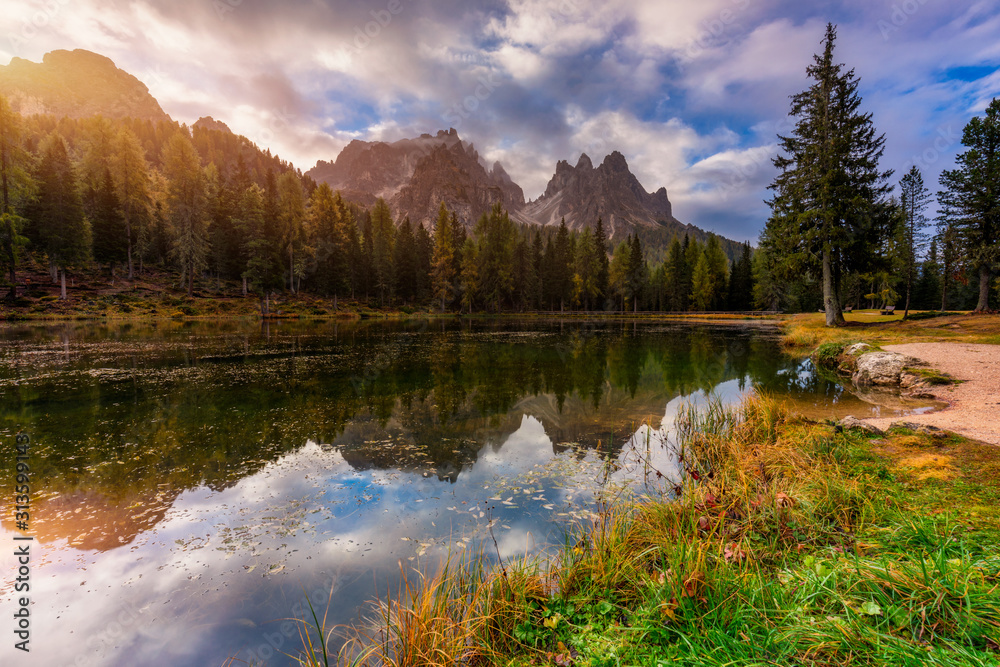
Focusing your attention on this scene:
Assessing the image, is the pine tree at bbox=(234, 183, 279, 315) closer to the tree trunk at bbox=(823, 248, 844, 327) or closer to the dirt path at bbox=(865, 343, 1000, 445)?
the dirt path at bbox=(865, 343, 1000, 445)

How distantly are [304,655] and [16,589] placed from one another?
358cm

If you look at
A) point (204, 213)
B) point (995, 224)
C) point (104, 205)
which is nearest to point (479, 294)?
point (204, 213)

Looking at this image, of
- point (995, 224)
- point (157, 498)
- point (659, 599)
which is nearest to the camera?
point (659, 599)

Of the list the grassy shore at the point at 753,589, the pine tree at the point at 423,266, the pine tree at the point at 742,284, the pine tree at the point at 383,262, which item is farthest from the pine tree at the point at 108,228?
the pine tree at the point at 742,284

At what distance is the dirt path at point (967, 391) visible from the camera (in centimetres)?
768

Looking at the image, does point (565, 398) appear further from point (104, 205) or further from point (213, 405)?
point (104, 205)

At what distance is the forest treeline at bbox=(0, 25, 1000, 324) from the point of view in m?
27.5

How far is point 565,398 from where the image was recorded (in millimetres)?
12938

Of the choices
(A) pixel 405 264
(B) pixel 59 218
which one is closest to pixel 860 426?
(B) pixel 59 218

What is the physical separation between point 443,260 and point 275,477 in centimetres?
6129

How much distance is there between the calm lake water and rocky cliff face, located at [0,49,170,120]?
235 meters

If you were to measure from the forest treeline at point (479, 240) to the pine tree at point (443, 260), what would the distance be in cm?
35

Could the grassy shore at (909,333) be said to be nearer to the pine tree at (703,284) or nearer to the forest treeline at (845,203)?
the forest treeline at (845,203)

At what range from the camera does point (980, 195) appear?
3098 cm
